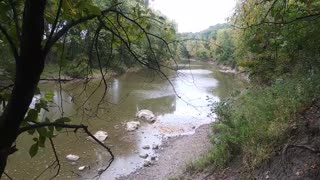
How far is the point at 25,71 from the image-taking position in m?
0.84

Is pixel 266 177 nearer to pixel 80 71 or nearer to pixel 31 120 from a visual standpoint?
pixel 80 71

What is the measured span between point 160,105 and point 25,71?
54.8 feet

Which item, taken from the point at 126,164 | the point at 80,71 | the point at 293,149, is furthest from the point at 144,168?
the point at 80,71

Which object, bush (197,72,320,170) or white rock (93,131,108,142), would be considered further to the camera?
white rock (93,131,108,142)

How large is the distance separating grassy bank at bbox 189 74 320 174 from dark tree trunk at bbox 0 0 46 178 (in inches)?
190

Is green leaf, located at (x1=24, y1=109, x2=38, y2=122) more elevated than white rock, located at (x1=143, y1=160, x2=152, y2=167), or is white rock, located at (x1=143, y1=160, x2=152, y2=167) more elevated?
green leaf, located at (x1=24, y1=109, x2=38, y2=122)

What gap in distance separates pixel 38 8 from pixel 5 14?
462 millimetres

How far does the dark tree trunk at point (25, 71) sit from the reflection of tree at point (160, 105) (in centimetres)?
1518

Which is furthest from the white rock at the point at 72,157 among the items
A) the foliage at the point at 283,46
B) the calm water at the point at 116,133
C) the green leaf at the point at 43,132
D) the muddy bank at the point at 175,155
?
the green leaf at the point at 43,132

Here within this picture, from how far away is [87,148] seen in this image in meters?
10.3

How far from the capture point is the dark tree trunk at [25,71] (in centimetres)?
79

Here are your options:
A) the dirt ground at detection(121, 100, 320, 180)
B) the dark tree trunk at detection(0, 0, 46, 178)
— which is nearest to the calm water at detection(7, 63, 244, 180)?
the dark tree trunk at detection(0, 0, 46, 178)

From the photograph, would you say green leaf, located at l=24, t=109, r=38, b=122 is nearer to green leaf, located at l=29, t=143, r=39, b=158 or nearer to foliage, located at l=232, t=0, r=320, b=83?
green leaf, located at l=29, t=143, r=39, b=158

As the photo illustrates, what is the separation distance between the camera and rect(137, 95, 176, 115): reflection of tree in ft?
54.2
